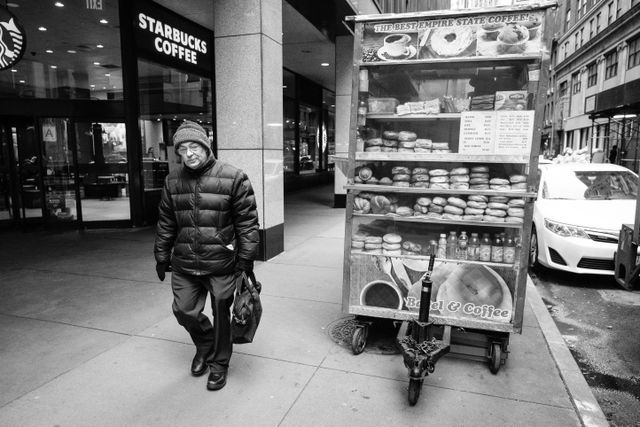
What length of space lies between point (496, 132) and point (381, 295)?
1707 millimetres

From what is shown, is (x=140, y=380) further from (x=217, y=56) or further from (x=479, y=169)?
(x=217, y=56)

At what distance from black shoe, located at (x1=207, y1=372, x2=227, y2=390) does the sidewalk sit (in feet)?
0.15

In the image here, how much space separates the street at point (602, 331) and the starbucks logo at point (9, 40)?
7174 millimetres

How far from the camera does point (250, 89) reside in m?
6.85

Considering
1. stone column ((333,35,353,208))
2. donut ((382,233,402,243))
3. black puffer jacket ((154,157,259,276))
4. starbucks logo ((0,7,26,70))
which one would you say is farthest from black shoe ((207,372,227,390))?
stone column ((333,35,353,208))

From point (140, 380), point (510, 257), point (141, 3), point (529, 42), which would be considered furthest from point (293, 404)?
point (141, 3)

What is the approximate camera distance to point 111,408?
3166mm

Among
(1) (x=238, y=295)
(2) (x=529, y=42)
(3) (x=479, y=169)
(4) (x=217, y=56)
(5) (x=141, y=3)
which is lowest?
(1) (x=238, y=295)

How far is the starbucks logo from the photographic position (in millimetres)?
5512

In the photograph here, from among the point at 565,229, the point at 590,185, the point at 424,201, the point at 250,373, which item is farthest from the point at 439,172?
the point at 590,185

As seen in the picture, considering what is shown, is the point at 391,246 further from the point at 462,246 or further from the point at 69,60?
the point at 69,60

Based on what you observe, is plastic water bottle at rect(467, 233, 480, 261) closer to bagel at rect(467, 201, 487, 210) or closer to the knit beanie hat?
bagel at rect(467, 201, 487, 210)

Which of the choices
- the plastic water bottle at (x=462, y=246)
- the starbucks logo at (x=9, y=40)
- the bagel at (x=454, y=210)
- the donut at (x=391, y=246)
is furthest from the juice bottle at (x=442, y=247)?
the starbucks logo at (x=9, y=40)

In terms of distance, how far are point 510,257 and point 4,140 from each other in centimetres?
1028
